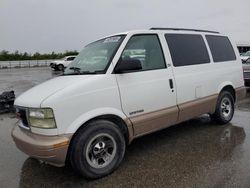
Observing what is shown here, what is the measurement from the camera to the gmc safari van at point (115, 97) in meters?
A: 3.11

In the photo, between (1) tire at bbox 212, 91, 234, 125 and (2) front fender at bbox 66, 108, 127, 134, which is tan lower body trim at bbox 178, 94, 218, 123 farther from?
(2) front fender at bbox 66, 108, 127, 134

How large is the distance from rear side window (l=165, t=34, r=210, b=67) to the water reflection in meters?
1.46

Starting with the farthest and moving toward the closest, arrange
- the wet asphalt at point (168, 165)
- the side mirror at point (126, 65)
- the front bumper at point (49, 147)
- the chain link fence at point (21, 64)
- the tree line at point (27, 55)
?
1. the tree line at point (27, 55)
2. the chain link fence at point (21, 64)
3. the side mirror at point (126, 65)
4. the wet asphalt at point (168, 165)
5. the front bumper at point (49, 147)

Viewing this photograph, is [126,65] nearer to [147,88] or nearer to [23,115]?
[147,88]

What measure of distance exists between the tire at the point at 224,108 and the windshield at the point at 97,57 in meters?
2.72

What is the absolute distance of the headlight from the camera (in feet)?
9.95

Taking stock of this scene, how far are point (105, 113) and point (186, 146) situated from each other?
1813 millimetres

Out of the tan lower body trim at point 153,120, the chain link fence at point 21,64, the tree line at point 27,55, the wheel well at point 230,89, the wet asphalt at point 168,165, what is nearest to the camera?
the wet asphalt at point 168,165

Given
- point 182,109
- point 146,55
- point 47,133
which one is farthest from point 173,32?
point 47,133

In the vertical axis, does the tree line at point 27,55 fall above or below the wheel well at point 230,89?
above

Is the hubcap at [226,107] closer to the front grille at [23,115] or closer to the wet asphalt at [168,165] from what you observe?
the wet asphalt at [168,165]

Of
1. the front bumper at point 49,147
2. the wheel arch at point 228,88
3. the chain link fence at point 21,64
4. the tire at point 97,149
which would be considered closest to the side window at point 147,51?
the tire at point 97,149

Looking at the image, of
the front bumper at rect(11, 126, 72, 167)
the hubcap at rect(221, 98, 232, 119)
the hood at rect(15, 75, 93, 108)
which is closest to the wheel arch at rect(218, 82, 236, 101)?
the hubcap at rect(221, 98, 232, 119)

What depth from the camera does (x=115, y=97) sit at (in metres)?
3.50
